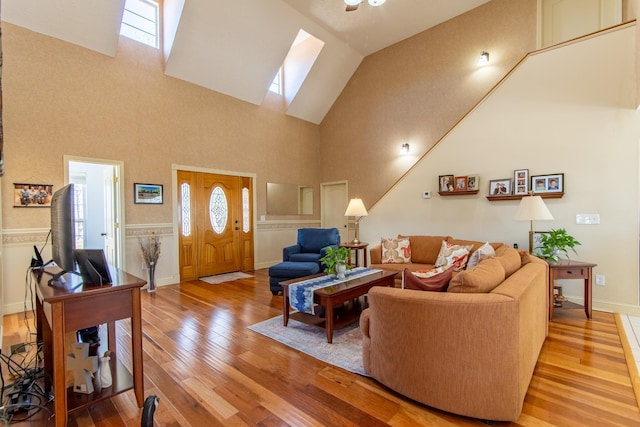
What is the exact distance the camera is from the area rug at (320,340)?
244cm

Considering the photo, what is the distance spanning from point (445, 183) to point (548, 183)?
1.35 metres

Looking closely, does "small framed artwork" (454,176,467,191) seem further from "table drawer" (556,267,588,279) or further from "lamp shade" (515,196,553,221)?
"table drawer" (556,267,588,279)

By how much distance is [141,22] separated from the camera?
4844mm

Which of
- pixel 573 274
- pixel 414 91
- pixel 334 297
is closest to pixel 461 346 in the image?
pixel 334 297

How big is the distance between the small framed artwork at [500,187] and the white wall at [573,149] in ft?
0.28

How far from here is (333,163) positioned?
7492 mm

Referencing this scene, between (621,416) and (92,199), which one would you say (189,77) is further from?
(621,416)

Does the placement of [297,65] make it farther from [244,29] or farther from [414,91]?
[414,91]

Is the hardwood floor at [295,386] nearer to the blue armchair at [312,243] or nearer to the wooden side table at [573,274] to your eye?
the wooden side table at [573,274]

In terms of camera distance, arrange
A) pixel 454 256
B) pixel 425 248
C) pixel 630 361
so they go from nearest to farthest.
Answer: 1. pixel 630 361
2. pixel 454 256
3. pixel 425 248

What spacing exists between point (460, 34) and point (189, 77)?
487 centimetres

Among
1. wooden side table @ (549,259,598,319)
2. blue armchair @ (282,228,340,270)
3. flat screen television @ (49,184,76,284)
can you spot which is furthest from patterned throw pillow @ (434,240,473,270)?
flat screen television @ (49,184,76,284)

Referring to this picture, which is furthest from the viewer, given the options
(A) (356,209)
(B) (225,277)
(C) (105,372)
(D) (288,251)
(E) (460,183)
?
(B) (225,277)

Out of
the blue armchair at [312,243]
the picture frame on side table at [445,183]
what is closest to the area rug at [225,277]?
the blue armchair at [312,243]
